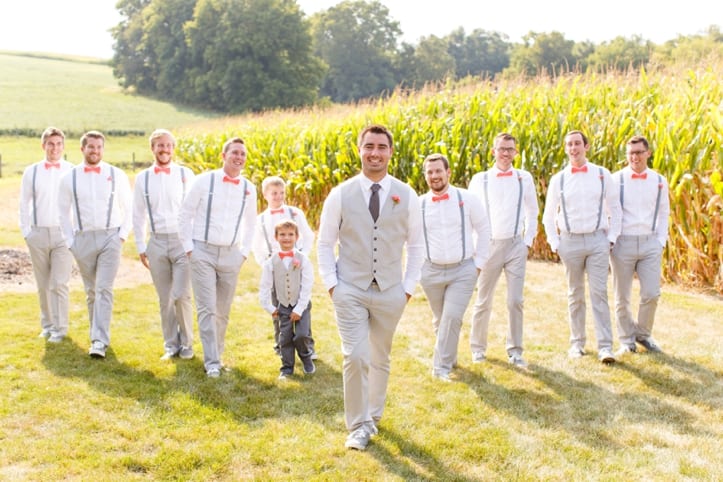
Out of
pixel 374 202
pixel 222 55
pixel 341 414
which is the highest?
pixel 222 55

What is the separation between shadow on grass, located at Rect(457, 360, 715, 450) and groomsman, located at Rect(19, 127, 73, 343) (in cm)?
421

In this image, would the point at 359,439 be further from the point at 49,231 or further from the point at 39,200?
the point at 39,200

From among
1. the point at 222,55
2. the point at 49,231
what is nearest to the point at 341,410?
the point at 49,231

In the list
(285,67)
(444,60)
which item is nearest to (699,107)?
(285,67)

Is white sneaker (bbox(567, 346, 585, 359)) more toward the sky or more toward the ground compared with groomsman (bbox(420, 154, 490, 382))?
more toward the ground

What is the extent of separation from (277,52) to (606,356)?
52.6 metres

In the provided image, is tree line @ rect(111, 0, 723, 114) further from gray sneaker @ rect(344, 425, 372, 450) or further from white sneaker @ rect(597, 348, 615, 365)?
gray sneaker @ rect(344, 425, 372, 450)

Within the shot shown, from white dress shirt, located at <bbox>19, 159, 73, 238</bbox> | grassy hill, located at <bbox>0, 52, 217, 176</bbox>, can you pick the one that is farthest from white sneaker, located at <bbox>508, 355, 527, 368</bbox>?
grassy hill, located at <bbox>0, 52, 217, 176</bbox>

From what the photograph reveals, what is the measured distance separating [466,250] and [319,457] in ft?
7.24

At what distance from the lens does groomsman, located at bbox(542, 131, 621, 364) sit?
22.0ft

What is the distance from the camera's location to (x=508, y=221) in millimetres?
6637

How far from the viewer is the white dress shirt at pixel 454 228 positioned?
6.07 metres

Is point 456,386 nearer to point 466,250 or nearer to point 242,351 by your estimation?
point 466,250

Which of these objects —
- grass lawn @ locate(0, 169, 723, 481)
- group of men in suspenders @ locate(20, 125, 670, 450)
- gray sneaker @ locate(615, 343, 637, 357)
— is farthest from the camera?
gray sneaker @ locate(615, 343, 637, 357)
